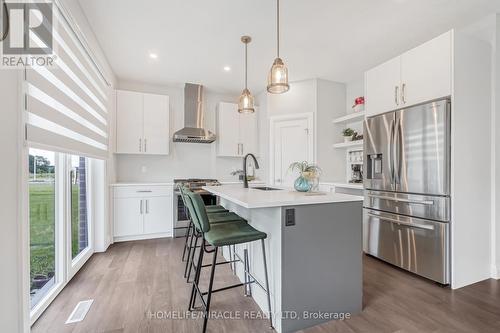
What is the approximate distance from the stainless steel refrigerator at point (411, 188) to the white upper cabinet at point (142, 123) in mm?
3301

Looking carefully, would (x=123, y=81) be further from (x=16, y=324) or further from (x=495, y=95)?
(x=495, y=95)

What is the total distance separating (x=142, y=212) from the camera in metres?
3.77

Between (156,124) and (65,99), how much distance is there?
2165mm

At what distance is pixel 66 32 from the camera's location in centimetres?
198

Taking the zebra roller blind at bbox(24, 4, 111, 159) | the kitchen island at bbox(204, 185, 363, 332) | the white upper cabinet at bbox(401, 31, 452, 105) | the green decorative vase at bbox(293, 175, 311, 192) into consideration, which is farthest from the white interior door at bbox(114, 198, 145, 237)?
the white upper cabinet at bbox(401, 31, 452, 105)

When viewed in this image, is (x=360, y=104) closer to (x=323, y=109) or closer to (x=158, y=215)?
(x=323, y=109)

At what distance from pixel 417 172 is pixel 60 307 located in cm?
355

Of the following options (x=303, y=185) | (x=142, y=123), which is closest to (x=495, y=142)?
(x=303, y=185)

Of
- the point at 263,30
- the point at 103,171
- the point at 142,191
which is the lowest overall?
the point at 142,191

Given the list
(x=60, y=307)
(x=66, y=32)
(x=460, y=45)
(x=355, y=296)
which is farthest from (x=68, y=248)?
(x=460, y=45)

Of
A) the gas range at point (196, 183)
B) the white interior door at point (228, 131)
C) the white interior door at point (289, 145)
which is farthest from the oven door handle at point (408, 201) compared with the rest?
the white interior door at point (228, 131)

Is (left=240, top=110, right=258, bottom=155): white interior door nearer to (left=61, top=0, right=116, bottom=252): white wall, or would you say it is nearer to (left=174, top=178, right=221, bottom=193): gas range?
(left=174, top=178, right=221, bottom=193): gas range

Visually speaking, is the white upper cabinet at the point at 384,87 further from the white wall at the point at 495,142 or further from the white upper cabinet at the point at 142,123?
the white upper cabinet at the point at 142,123

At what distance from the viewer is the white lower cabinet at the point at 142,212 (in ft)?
12.0
